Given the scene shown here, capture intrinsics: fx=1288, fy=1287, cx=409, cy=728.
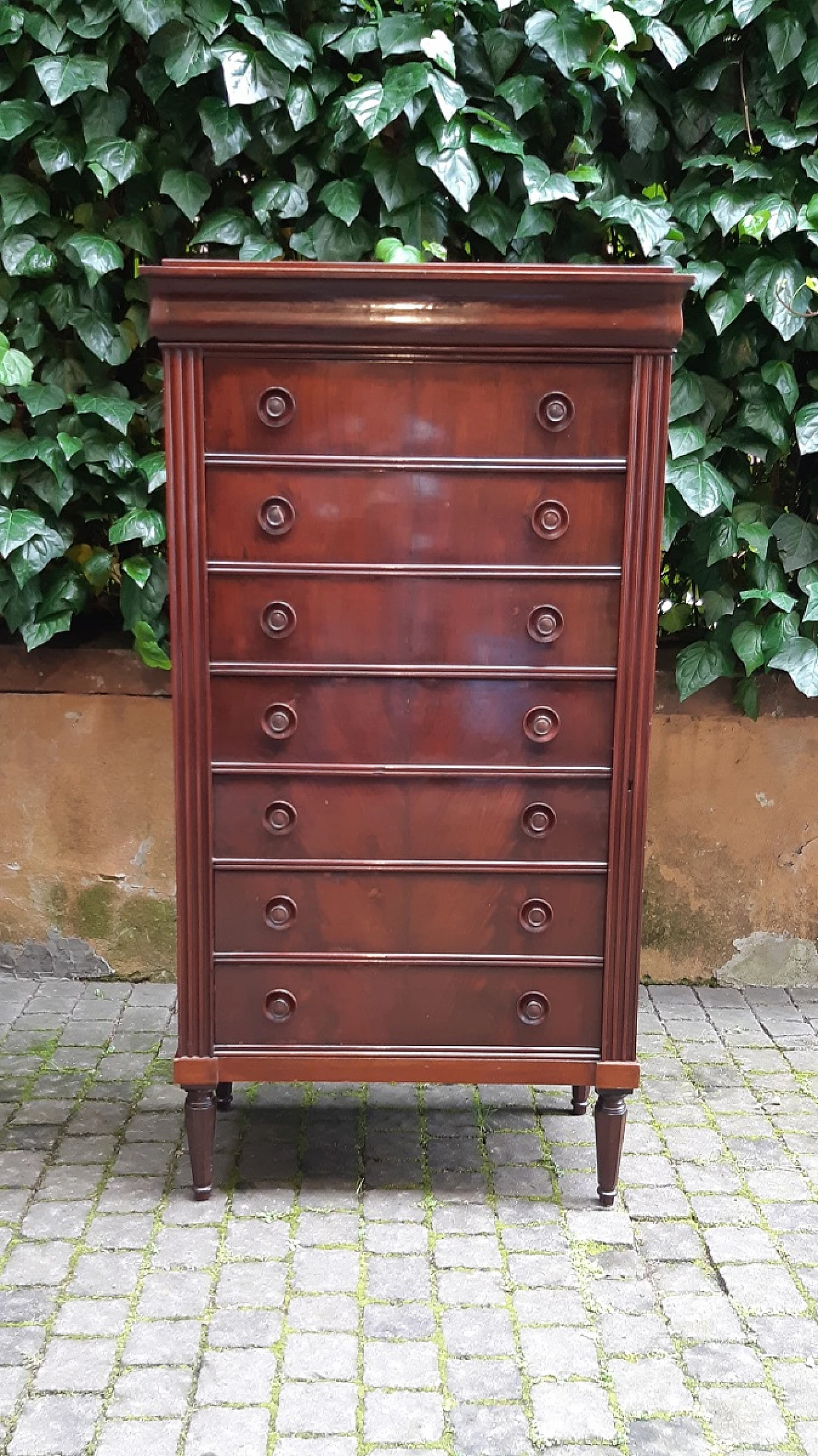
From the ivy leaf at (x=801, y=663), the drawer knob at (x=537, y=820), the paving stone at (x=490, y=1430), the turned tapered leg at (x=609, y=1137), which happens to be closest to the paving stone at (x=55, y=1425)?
the paving stone at (x=490, y=1430)

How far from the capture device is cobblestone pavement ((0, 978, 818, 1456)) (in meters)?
1.93

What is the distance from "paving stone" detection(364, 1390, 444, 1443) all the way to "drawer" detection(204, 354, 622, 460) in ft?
5.03

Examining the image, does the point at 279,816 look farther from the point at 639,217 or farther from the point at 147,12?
the point at 147,12

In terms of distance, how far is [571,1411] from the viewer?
1.95 meters

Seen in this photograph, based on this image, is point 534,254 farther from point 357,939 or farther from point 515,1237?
point 515,1237

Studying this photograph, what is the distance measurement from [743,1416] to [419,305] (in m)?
1.85

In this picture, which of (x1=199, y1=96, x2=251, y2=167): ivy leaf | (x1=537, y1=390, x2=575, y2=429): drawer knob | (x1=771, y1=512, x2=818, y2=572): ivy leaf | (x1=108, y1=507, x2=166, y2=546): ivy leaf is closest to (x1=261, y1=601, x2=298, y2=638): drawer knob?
(x1=537, y1=390, x2=575, y2=429): drawer knob

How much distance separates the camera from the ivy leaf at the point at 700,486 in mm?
3215

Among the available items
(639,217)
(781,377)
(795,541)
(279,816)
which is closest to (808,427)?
(781,377)

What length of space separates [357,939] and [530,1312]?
712mm

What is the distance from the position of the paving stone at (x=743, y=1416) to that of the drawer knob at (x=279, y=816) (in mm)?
1167

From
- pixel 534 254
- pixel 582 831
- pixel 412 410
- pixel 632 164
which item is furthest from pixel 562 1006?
pixel 632 164

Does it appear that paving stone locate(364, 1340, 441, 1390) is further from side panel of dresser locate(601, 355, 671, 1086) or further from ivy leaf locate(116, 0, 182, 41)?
ivy leaf locate(116, 0, 182, 41)

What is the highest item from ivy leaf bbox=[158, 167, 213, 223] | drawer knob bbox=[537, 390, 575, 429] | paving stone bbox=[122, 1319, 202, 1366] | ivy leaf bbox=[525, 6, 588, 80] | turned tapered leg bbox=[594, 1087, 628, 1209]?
ivy leaf bbox=[525, 6, 588, 80]
